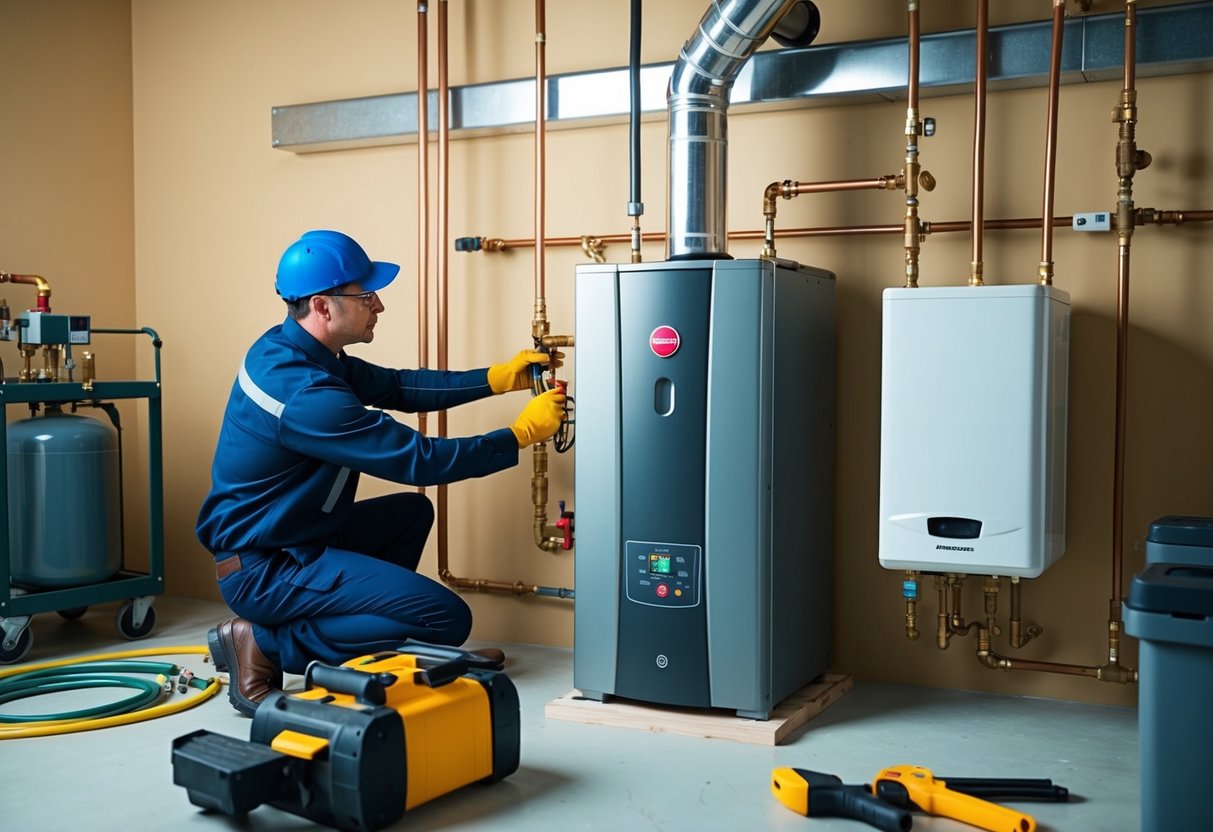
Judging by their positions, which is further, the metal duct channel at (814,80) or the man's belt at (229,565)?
the man's belt at (229,565)

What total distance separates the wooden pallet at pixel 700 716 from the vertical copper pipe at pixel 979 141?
1006mm

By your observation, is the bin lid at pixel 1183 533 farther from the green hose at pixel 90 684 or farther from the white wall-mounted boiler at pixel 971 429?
the green hose at pixel 90 684

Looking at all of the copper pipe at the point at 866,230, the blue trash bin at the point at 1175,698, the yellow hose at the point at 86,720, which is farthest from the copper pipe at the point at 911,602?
the yellow hose at the point at 86,720

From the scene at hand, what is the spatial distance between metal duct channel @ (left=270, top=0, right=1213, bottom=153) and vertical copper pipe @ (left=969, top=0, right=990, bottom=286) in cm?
6

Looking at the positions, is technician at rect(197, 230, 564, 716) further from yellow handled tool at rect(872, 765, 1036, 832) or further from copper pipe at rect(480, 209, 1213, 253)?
yellow handled tool at rect(872, 765, 1036, 832)

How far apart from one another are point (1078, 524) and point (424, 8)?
222 cm

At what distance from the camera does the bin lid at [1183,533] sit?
211 cm

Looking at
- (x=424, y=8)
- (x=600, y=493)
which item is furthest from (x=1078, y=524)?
(x=424, y=8)

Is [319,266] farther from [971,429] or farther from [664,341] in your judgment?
[971,429]

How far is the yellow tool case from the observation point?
1.88 m

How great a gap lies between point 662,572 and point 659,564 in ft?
0.06

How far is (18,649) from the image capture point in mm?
3123

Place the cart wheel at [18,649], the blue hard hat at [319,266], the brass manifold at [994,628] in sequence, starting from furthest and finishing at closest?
1. the cart wheel at [18,649]
2. the blue hard hat at [319,266]
3. the brass manifold at [994,628]

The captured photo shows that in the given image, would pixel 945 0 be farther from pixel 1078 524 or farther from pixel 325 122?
pixel 325 122
